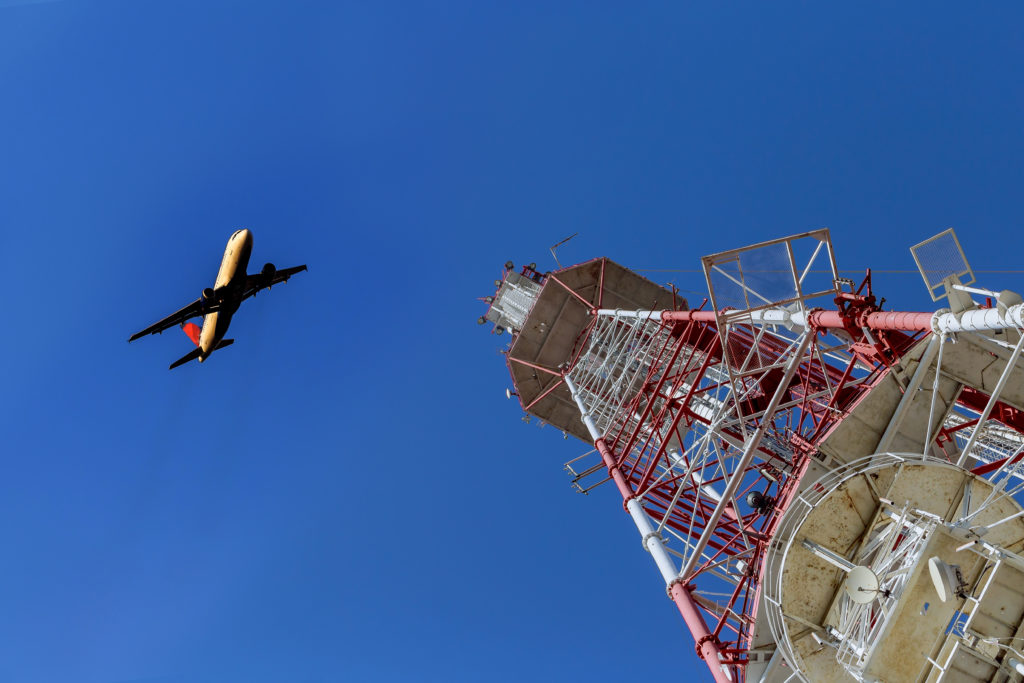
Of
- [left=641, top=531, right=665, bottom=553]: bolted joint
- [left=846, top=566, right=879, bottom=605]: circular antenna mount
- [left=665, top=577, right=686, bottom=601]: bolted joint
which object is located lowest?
[left=665, top=577, right=686, bottom=601]: bolted joint

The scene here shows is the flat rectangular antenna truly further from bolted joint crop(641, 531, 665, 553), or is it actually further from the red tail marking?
the red tail marking

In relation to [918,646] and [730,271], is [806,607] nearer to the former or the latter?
[918,646]

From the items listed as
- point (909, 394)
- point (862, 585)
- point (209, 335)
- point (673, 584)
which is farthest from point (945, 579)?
point (209, 335)

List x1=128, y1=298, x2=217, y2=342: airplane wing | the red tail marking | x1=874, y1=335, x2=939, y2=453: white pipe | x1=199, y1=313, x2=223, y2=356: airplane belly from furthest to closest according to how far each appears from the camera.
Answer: the red tail marking, x1=199, y1=313, x2=223, y2=356: airplane belly, x1=128, y1=298, x2=217, y2=342: airplane wing, x1=874, y1=335, x2=939, y2=453: white pipe

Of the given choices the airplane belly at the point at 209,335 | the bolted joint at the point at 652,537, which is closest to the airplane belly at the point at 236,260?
the airplane belly at the point at 209,335

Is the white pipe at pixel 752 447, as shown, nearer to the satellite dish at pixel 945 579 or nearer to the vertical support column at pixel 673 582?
the vertical support column at pixel 673 582

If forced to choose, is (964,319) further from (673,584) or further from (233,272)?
(233,272)

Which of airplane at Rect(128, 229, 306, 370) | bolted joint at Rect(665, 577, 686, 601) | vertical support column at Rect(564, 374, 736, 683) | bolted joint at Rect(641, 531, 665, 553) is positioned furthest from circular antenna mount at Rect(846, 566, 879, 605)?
airplane at Rect(128, 229, 306, 370)
